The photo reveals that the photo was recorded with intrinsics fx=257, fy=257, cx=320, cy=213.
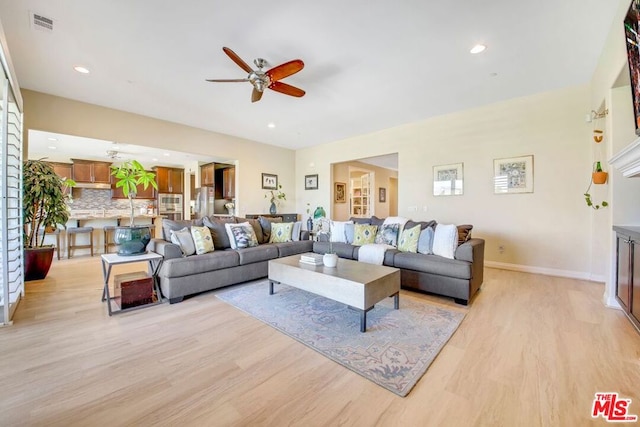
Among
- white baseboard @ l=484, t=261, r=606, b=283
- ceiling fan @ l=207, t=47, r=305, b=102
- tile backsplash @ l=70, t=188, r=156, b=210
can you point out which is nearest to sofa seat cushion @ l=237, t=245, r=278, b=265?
ceiling fan @ l=207, t=47, r=305, b=102

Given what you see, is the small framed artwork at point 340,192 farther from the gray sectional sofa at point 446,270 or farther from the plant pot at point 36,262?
the plant pot at point 36,262

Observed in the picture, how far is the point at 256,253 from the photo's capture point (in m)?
3.82

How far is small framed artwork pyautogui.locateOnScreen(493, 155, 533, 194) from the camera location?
4.16 m

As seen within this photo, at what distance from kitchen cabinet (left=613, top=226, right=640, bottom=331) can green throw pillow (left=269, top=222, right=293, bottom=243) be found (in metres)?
4.06

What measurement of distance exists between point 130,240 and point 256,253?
1.54 meters

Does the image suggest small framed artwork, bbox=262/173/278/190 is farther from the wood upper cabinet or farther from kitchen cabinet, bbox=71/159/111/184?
kitchen cabinet, bbox=71/159/111/184

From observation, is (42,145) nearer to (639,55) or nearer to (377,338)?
(377,338)

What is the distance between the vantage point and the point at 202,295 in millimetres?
3283

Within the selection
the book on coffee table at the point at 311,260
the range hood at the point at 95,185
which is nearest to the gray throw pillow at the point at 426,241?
the book on coffee table at the point at 311,260

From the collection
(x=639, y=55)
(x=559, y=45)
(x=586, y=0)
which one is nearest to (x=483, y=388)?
(x=639, y=55)

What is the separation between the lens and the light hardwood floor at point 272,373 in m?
1.41

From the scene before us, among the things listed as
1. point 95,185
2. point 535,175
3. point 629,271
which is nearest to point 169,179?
point 95,185
